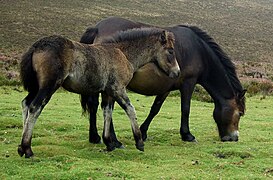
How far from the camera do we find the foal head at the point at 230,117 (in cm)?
1301

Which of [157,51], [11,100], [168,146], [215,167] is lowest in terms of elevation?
[11,100]

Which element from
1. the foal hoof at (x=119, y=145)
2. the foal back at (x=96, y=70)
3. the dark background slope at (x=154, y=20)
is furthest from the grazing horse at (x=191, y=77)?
the dark background slope at (x=154, y=20)

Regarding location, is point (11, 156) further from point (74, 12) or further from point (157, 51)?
point (74, 12)

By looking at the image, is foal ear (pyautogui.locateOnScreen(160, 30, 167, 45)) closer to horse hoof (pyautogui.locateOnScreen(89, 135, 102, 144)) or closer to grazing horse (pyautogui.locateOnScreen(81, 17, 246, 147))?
grazing horse (pyautogui.locateOnScreen(81, 17, 246, 147))

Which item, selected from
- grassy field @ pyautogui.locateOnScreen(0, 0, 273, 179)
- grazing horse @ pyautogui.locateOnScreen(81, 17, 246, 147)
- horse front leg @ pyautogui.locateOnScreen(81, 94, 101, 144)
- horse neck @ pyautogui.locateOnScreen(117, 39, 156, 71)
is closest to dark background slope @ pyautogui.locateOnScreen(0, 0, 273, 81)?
grassy field @ pyautogui.locateOnScreen(0, 0, 273, 179)

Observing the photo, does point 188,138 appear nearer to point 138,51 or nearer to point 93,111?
point 93,111

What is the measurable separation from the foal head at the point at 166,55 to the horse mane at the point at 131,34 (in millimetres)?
206

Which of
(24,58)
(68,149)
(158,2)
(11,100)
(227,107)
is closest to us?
(24,58)

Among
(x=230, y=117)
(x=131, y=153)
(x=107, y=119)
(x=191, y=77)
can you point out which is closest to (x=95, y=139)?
(x=107, y=119)

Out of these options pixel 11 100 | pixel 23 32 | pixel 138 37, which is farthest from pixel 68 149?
pixel 23 32

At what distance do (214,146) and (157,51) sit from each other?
9.46 feet

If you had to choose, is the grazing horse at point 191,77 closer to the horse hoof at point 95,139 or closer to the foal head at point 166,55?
the horse hoof at point 95,139

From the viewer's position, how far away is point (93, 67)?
9789 millimetres

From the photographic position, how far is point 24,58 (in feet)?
30.6
